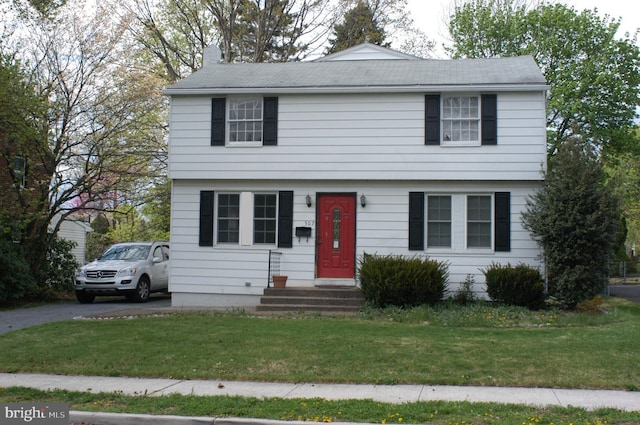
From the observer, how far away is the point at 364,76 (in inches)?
684

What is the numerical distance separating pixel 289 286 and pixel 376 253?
241 centimetres

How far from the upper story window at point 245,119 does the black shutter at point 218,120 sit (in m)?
0.17

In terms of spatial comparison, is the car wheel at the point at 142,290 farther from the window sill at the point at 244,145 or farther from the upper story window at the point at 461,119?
the upper story window at the point at 461,119

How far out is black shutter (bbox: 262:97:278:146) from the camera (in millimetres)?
16594

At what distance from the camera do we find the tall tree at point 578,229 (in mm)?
14070

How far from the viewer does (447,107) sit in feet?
53.0

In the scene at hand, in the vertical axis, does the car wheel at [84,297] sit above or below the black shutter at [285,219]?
below

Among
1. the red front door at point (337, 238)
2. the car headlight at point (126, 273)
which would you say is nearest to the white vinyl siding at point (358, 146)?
the red front door at point (337, 238)

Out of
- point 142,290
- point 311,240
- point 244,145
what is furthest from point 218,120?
point 142,290

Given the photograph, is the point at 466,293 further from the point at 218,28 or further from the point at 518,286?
the point at 218,28

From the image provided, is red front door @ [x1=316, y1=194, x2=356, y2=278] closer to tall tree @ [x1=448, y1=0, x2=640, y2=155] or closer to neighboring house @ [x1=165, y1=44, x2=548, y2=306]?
neighboring house @ [x1=165, y1=44, x2=548, y2=306]

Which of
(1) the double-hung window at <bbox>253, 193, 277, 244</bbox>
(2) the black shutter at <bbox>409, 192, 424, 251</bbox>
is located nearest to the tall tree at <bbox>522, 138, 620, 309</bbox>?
(2) the black shutter at <bbox>409, 192, 424, 251</bbox>

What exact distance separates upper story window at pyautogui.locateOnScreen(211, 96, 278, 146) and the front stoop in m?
4.02

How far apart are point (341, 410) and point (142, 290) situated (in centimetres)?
1325
